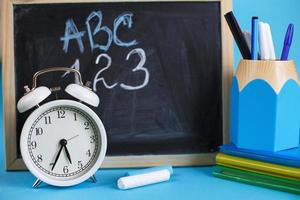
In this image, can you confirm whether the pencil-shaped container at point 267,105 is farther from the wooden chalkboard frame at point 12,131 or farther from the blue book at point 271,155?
the wooden chalkboard frame at point 12,131

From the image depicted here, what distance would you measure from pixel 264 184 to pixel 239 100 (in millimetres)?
146

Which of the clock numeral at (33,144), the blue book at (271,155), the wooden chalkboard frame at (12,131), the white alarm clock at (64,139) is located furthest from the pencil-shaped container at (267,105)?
the clock numeral at (33,144)

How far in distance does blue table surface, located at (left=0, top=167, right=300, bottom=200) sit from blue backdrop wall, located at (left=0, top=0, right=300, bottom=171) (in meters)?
0.30

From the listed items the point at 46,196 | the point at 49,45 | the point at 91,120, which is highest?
the point at 49,45

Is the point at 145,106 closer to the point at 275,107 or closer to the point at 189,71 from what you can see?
the point at 189,71

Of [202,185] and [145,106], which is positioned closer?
[202,185]

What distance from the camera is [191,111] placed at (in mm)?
858

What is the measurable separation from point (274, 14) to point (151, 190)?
471 millimetres

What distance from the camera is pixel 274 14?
3.13ft

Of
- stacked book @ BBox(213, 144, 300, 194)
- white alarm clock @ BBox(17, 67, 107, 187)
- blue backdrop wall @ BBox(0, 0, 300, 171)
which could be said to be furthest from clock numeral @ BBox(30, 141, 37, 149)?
blue backdrop wall @ BBox(0, 0, 300, 171)

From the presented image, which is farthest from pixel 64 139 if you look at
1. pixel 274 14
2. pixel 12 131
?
pixel 274 14

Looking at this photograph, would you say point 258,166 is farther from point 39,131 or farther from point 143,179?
point 39,131

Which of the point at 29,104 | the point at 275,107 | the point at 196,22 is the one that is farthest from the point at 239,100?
the point at 29,104

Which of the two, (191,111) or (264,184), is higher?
(191,111)
